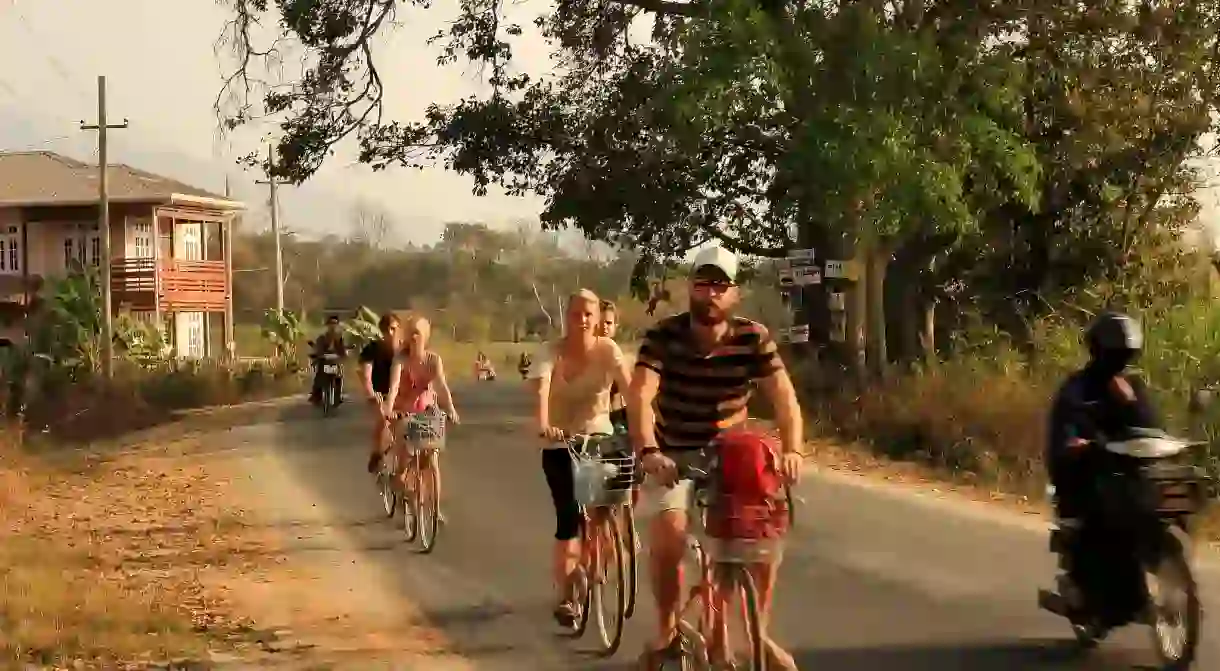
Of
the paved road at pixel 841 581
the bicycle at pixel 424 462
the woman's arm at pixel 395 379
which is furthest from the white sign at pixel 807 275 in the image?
the woman's arm at pixel 395 379

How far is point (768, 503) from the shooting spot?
5219 mm

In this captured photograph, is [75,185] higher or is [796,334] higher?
[75,185]

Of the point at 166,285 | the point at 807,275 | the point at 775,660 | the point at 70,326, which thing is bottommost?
the point at 775,660

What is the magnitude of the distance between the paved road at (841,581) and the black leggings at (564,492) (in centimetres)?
62

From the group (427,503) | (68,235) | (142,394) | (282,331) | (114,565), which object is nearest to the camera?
(114,565)

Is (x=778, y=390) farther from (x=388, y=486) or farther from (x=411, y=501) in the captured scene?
(x=388, y=486)

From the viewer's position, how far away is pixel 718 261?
563 cm

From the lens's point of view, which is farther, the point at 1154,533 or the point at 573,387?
the point at 573,387

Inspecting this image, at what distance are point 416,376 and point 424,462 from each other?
713 mm

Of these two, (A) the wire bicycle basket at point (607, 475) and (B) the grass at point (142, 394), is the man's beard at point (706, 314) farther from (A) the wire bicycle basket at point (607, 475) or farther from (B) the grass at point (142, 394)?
(B) the grass at point (142, 394)

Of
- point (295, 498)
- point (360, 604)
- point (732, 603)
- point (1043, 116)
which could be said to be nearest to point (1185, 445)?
point (732, 603)

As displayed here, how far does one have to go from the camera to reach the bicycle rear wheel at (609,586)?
7.39 metres

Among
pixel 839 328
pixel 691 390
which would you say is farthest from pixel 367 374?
pixel 839 328

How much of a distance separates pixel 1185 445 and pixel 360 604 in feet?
16.8
